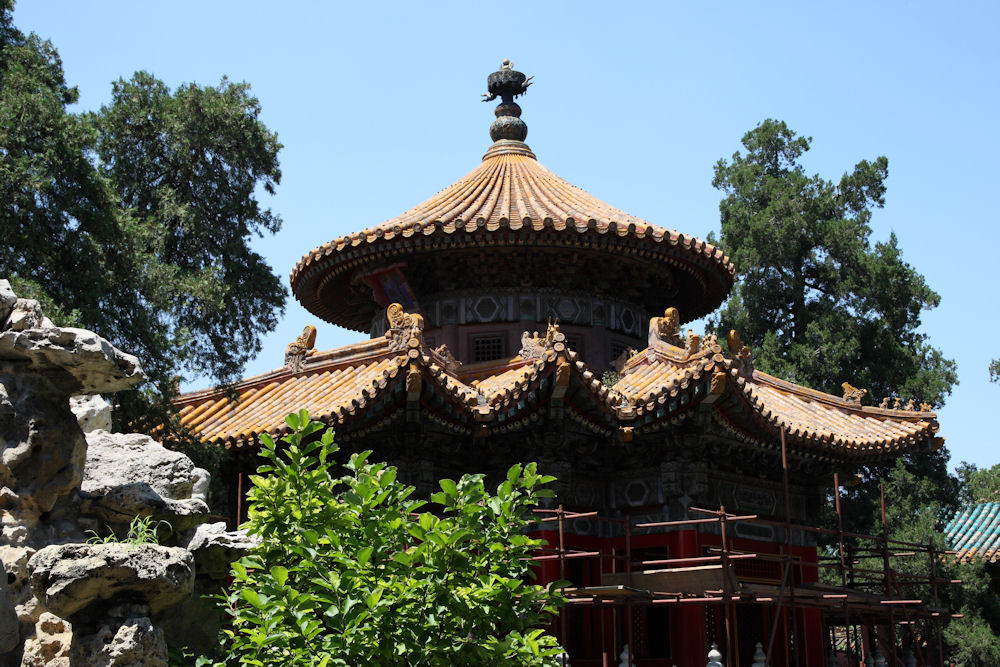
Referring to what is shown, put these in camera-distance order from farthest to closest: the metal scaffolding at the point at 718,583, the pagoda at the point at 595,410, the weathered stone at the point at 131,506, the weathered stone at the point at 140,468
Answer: the pagoda at the point at 595,410, the metal scaffolding at the point at 718,583, the weathered stone at the point at 140,468, the weathered stone at the point at 131,506

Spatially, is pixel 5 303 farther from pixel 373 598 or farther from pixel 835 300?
pixel 835 300

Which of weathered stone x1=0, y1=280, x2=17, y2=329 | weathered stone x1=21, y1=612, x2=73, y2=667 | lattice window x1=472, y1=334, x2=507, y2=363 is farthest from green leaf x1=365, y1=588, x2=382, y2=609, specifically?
lattice window x1=472, y1=334, x2=507, y2=363

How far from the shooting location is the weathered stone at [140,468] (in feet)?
29.0

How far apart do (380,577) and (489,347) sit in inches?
292

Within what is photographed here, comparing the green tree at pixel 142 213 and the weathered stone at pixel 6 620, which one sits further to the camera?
the green tree at pixel 142 213

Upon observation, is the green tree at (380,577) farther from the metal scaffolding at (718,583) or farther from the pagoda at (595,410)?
the pagoda at (595,410)

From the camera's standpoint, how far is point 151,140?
17828mm

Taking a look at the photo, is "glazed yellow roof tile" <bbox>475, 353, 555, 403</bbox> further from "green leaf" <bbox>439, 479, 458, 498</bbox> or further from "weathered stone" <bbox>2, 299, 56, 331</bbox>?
"weathered stone" <bbox>2, 299, 56, 331</bbox>

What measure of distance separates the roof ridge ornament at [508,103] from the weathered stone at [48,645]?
10703mm

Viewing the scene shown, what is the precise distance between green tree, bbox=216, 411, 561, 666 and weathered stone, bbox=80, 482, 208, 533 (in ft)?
3.35

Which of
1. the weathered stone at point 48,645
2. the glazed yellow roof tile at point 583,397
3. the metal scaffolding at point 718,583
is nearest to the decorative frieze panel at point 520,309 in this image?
the glazed yellow roof tile at point 583,397

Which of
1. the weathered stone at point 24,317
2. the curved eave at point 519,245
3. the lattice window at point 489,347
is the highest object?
the curved eave at point 519,245

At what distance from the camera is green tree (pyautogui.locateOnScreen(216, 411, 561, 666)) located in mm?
7027

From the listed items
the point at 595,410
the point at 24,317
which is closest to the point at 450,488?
the point at 24,317
